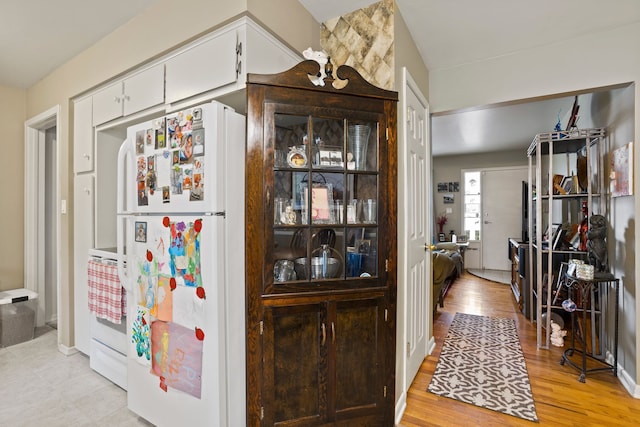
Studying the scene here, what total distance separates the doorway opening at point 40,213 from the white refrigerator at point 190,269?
242 centimetres

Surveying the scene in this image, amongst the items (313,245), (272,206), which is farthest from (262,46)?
(313,245)

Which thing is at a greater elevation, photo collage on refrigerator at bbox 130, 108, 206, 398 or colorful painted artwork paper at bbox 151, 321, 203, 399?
photo collage on refrigerator at bbox 130, 108, 206, 398

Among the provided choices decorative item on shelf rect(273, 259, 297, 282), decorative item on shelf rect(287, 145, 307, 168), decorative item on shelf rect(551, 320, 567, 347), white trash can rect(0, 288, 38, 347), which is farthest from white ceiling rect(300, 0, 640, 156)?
white trash can rect(0, 288, 38, 347)

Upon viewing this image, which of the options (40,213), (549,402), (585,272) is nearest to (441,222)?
(585,272)

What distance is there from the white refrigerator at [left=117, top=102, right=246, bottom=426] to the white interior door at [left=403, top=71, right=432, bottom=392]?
1150 mm

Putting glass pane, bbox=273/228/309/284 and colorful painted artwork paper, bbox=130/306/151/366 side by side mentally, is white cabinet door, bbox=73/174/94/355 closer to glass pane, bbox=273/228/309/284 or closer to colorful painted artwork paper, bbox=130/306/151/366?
colorful painted artwork paper, bbox=130/306/151/366

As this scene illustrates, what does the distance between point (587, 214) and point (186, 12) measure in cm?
353

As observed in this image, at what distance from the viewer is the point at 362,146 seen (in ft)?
5.58

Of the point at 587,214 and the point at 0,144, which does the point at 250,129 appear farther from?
the point at 0,144

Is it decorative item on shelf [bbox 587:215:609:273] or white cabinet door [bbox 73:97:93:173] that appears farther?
white cabinet door [bbox 73:97:93:173]

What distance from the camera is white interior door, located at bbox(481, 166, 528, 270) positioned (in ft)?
21.1

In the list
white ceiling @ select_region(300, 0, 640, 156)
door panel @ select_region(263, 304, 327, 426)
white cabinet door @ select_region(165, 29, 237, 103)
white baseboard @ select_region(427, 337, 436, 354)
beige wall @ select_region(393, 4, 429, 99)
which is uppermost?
white ceiling @ select_region(300, 0, 640, 156)

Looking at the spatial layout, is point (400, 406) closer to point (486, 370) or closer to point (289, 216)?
point (486, 370)

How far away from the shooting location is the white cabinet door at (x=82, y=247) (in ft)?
8.59
